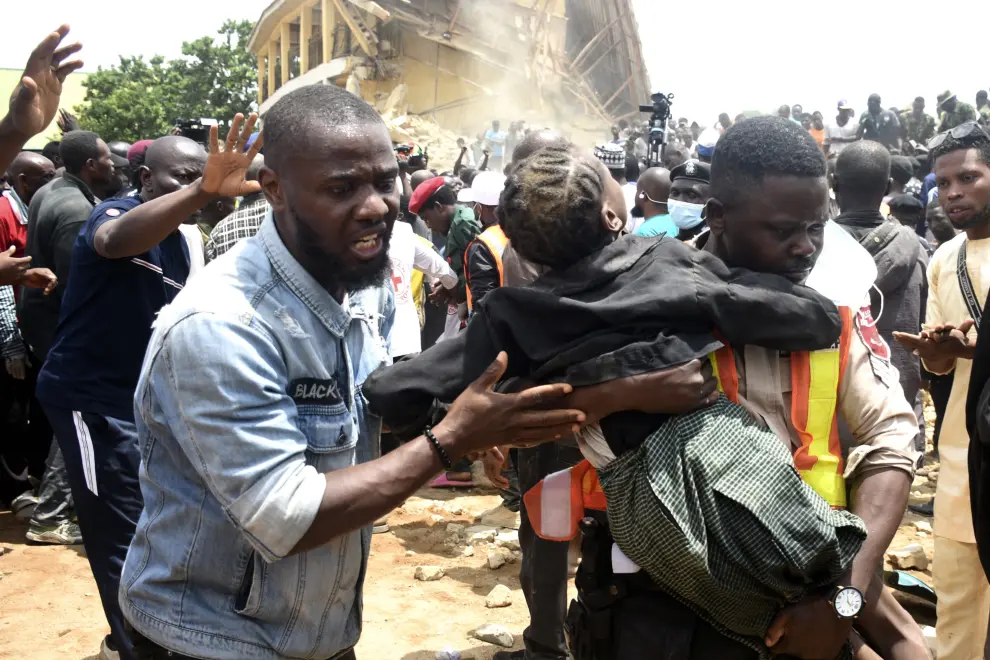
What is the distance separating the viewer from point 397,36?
27719 mm

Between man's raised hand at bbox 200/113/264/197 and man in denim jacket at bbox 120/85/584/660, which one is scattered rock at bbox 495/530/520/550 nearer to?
man's raised hand at bbox 200/113/264/197

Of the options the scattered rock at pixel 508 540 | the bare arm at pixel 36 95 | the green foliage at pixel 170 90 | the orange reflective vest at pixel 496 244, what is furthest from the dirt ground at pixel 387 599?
the green foliage at pixel 170 90

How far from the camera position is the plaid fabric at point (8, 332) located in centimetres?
616

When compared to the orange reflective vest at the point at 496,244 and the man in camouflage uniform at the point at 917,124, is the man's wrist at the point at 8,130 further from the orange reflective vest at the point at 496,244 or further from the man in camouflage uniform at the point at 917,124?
the man in camouflage uniform at the point at 917,124

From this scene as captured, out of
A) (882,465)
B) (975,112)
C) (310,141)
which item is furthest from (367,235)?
(975,112)

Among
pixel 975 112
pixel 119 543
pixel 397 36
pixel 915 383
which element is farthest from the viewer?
pixel 397 36

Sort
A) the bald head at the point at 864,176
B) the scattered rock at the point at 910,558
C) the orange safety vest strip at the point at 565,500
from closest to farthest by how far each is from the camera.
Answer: the orange safety vest strip at the point at 565,500 → the bald head at the point at 864,176 → the scattered rock at the point at 910,558

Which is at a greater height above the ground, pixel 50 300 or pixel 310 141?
pixel 310 141

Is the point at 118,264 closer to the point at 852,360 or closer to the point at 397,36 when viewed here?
the point at 852,360

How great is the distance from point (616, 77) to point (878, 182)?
27035 millimetres

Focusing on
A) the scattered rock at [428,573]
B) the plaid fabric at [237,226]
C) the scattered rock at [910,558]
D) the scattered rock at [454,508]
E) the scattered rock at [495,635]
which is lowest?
the scattered rock at [454,508]

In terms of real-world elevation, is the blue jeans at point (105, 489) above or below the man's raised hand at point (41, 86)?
below

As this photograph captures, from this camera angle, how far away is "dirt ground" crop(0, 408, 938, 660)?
4.57 m

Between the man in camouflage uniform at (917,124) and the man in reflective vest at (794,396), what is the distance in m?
15.5
